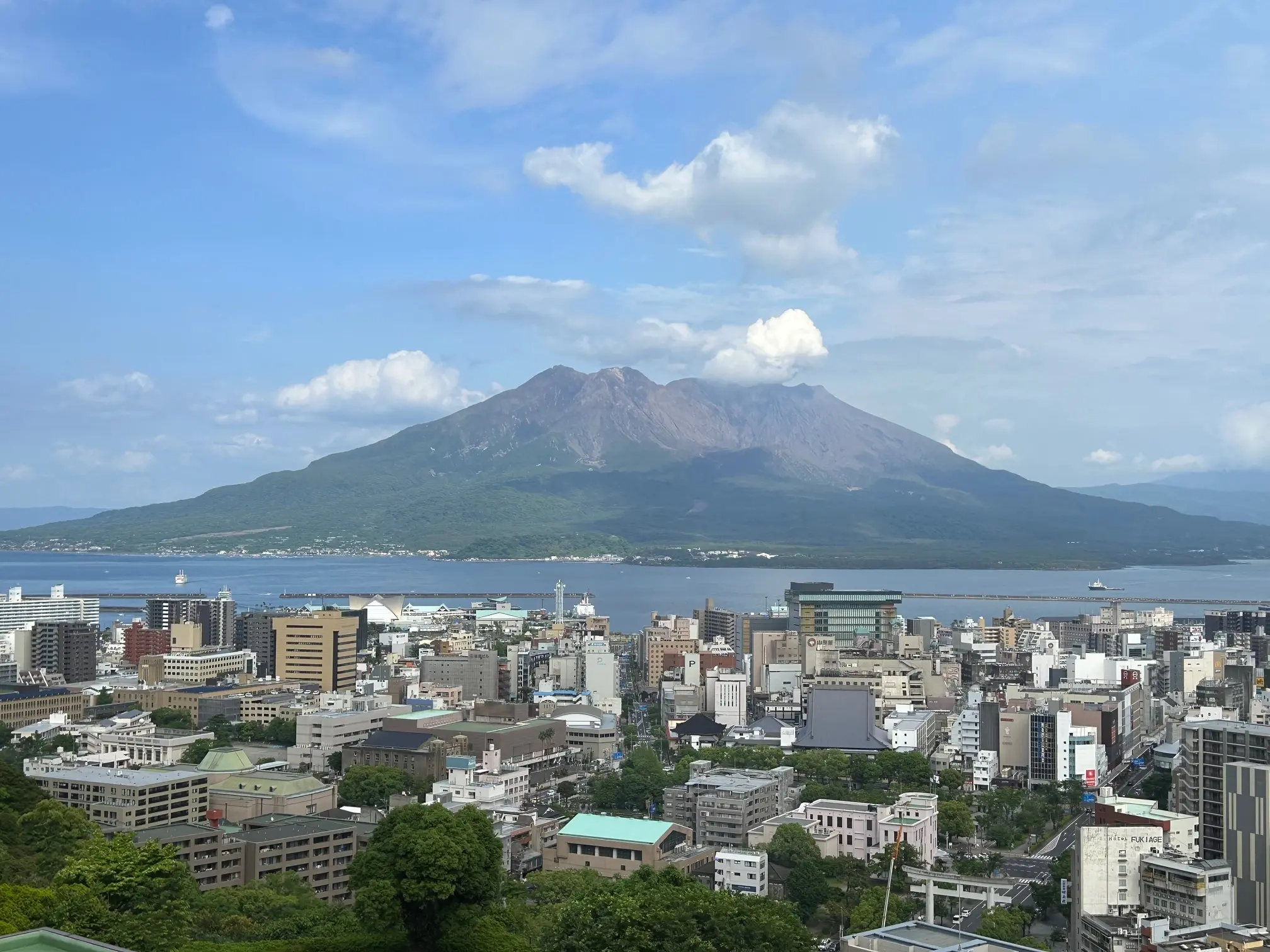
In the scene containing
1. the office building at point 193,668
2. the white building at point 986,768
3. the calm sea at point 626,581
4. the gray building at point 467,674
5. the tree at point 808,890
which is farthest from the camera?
the calm sea at point 626,581

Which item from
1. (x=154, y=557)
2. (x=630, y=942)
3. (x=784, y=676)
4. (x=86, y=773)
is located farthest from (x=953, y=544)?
(x=630, y=942)

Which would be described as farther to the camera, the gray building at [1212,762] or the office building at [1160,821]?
the gray building at [1212,762]

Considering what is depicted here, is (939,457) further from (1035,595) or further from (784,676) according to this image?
(784,676)

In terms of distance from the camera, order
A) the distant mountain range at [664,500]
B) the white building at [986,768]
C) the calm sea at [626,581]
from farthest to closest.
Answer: the distant mountain range at [664,500], the calm sea at [626,581], the white building at [986,768]

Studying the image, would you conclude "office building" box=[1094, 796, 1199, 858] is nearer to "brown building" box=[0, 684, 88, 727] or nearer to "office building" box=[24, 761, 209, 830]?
"office building" box=[24, 761, 209, 830]

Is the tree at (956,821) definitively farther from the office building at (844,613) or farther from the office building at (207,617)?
the office building at (207,617)

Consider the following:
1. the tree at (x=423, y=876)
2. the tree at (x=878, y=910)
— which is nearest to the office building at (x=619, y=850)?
the tree at (x=878, y=910)

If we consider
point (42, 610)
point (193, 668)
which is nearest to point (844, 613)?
point (193, 668)
